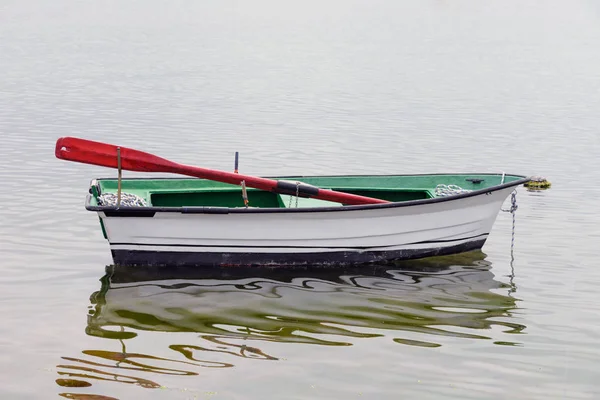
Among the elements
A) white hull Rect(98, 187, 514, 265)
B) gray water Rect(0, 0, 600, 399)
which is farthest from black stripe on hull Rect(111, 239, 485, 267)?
gray water Rect(0, 0, 600, 399)

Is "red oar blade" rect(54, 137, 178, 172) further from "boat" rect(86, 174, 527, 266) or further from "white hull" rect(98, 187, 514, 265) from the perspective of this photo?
"white hull" rect(98, 187, 514, 265)

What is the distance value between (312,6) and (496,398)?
80.5 m

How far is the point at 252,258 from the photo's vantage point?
11.9 metres

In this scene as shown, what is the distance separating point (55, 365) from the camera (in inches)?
345

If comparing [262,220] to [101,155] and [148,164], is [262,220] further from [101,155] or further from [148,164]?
[101,155]

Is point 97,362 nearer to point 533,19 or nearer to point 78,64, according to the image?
point 78,64

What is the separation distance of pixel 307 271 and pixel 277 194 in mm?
1400

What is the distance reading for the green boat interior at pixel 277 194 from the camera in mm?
12703

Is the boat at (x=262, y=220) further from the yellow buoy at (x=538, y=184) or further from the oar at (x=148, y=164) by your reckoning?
the yellow buoy at (x=538, y=184)

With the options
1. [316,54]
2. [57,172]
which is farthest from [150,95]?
[316,54]

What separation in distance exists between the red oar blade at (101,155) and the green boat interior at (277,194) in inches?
20.9

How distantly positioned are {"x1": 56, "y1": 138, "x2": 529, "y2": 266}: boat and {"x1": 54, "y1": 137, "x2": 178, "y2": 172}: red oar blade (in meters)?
0.01

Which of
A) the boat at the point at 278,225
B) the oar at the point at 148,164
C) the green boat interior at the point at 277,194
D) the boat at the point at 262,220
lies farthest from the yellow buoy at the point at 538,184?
the oar at the point at 148,164

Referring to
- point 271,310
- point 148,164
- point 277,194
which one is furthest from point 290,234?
point 148,164
